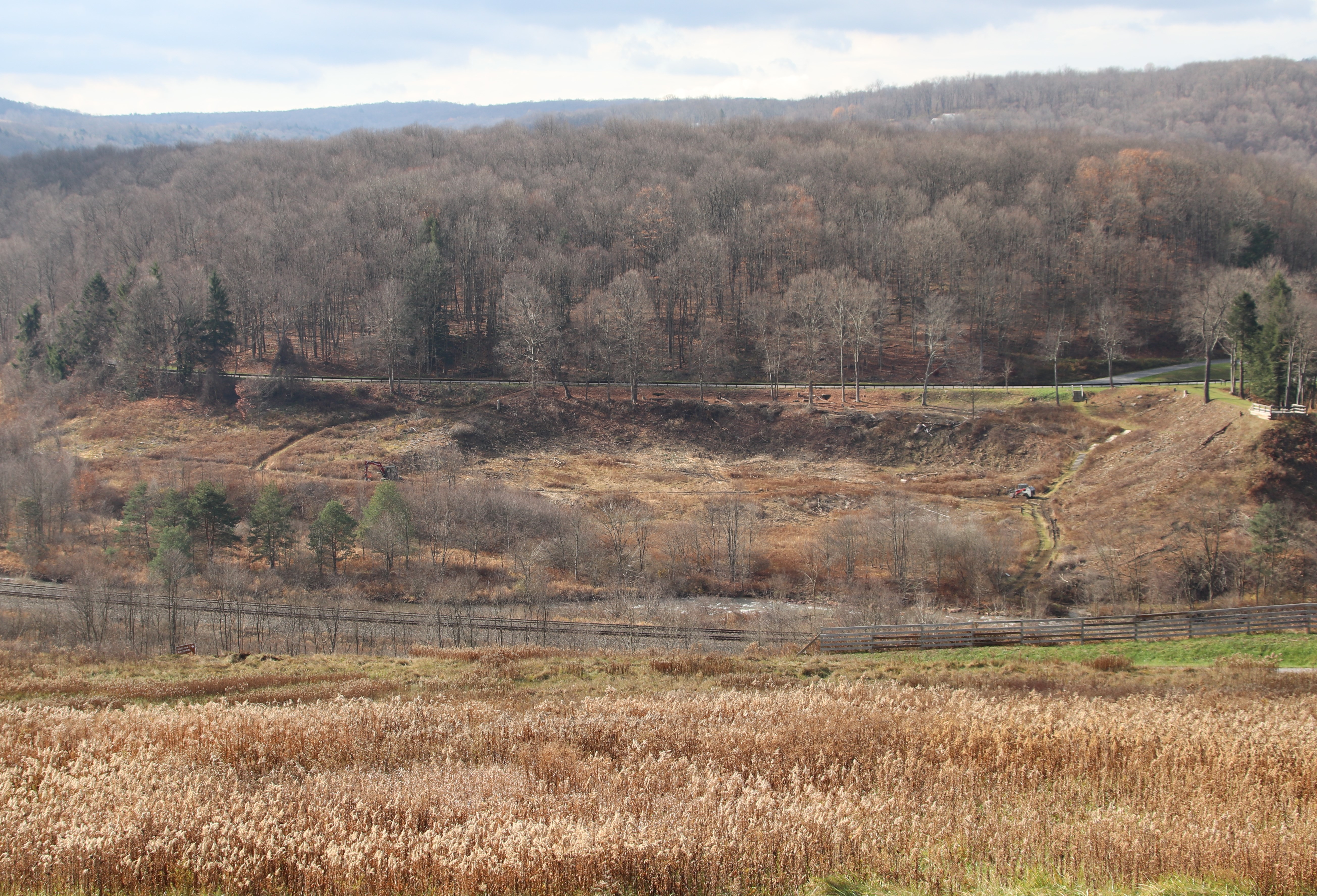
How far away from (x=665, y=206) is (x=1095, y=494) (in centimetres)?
6844

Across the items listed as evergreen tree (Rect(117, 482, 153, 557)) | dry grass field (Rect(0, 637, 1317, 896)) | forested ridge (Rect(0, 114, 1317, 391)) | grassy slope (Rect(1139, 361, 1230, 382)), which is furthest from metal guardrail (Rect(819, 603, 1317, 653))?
grassy slope (Rect(1139, 361, 1230, 382))

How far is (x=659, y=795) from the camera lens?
8.24m

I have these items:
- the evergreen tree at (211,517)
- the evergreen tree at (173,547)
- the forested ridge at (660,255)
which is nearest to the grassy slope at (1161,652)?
the evergreen tree at (173,547)

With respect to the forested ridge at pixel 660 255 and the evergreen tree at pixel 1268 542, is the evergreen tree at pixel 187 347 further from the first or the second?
the evergreen tree at pixel 1268 542

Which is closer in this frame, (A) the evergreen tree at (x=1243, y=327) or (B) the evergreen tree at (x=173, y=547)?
(B) the evergreen tree at (x=173, y=547)

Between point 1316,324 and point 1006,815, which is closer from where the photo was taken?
point 1006,815

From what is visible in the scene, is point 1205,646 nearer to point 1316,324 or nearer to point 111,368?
point 1316,324

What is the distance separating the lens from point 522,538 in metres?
45.8

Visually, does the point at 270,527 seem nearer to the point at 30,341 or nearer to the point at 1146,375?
the point at 30,341

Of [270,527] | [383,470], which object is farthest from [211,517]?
[383,470]

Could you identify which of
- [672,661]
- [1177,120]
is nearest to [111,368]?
[672,661]

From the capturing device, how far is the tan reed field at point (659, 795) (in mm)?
6551

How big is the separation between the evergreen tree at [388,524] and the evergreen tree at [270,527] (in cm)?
419

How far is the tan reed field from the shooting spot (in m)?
6.55
